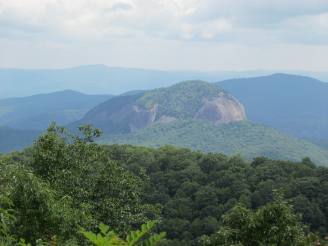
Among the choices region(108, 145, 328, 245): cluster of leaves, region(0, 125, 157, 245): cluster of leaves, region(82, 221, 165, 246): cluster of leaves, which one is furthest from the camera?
region(108, 145, 328, 245): cluster of leaves

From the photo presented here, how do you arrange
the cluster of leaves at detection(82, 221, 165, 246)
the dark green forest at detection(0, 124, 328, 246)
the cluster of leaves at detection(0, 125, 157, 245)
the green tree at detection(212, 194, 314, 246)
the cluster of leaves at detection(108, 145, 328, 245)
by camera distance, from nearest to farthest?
the cluster of leaves at detection(82, 221, 165, 246), the dark green forest at detection(0, 124, 328, 246), the cluster of leaves at detection(0, 125, 157, 245), the green tree at detection(212, 194, 314, 246), the cluster of leaves at detection(108, 145, 328, 245)

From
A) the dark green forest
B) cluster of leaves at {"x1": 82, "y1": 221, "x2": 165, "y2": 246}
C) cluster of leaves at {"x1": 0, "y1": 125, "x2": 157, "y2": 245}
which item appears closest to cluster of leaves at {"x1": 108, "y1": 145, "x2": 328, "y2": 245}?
the dark green forest

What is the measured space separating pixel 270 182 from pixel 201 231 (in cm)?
1400

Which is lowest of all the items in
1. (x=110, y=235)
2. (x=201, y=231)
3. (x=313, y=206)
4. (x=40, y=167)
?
(x=201, y=231)

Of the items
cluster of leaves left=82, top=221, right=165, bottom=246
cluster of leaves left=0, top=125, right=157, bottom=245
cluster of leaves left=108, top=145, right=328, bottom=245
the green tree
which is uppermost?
cluster of leaves left=82, top=221, right=165, bottom=246

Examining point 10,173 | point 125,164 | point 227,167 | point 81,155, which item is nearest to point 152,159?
point 125,164

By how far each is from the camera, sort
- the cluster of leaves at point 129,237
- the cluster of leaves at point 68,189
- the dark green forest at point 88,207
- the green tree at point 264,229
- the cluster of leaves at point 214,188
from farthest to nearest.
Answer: the cluster of leaves at point 214,188 < the green tree at point 264,229 < the cluster of leaves at point 68,189 < the dark green forest at point 88,207 < the cluster of leaves at point 129,237

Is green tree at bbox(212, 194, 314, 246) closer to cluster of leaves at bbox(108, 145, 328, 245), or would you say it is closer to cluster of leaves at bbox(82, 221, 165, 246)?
cluster of leaves at bbox(82, 221, 165, 246)

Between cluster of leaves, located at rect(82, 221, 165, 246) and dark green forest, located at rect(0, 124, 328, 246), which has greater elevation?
cluster of leaves, located at rect(82, 221, 165, 246)

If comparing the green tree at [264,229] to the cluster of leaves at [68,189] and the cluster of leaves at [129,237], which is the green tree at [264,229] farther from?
the cluster of leaves at [129,237]

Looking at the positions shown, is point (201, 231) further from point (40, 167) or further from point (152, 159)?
point (40, 167)

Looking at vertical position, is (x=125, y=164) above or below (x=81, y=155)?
below

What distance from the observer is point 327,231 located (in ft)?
202

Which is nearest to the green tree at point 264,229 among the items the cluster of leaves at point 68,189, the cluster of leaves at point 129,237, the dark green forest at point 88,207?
the dark green forest at point 88,207
